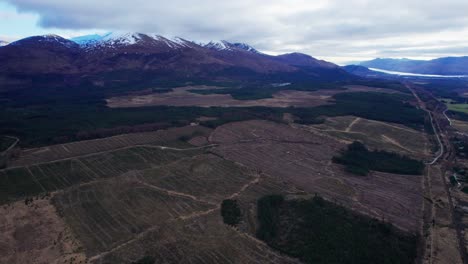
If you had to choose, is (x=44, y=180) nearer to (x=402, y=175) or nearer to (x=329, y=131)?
(x=402, y=175)

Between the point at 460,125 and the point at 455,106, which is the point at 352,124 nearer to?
the point at 460,125

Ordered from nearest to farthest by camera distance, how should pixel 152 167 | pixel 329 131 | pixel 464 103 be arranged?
pixel 152 167 < pixel 329 131 < pixel 464 103

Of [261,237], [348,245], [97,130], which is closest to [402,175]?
[348,245]

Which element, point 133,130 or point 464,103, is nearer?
point 133,130

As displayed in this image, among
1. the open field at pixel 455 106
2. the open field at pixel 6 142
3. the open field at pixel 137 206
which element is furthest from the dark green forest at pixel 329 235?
the open field at pixel 455 106

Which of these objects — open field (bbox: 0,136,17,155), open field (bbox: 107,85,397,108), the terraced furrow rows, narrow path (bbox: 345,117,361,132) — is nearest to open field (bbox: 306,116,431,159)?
narrow path (bbox: 345,117,361,132)
